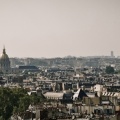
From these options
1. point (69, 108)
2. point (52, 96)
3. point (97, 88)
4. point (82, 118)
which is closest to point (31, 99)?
point (69, 108)

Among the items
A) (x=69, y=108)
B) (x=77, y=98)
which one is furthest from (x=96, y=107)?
(x=77, y=98)

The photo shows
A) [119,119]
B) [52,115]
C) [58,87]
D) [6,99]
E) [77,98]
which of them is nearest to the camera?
[119,119]

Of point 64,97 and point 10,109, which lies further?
point 64,97

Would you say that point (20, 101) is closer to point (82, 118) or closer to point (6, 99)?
point (6, 99)

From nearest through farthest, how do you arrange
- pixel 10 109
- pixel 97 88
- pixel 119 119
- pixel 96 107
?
pixel 119 119, pixel 96 107, pixel 10 109, pixel 97 88

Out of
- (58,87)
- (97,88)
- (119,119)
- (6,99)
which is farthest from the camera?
(58,87)

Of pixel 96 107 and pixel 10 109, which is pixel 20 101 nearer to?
pixel 10 109

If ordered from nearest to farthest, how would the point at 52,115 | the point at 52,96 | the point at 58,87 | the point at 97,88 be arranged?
the point at 52,115
the point at 52,96
the point at 97,88
the point at 58,87

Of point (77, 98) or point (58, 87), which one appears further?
point (58, 87)
